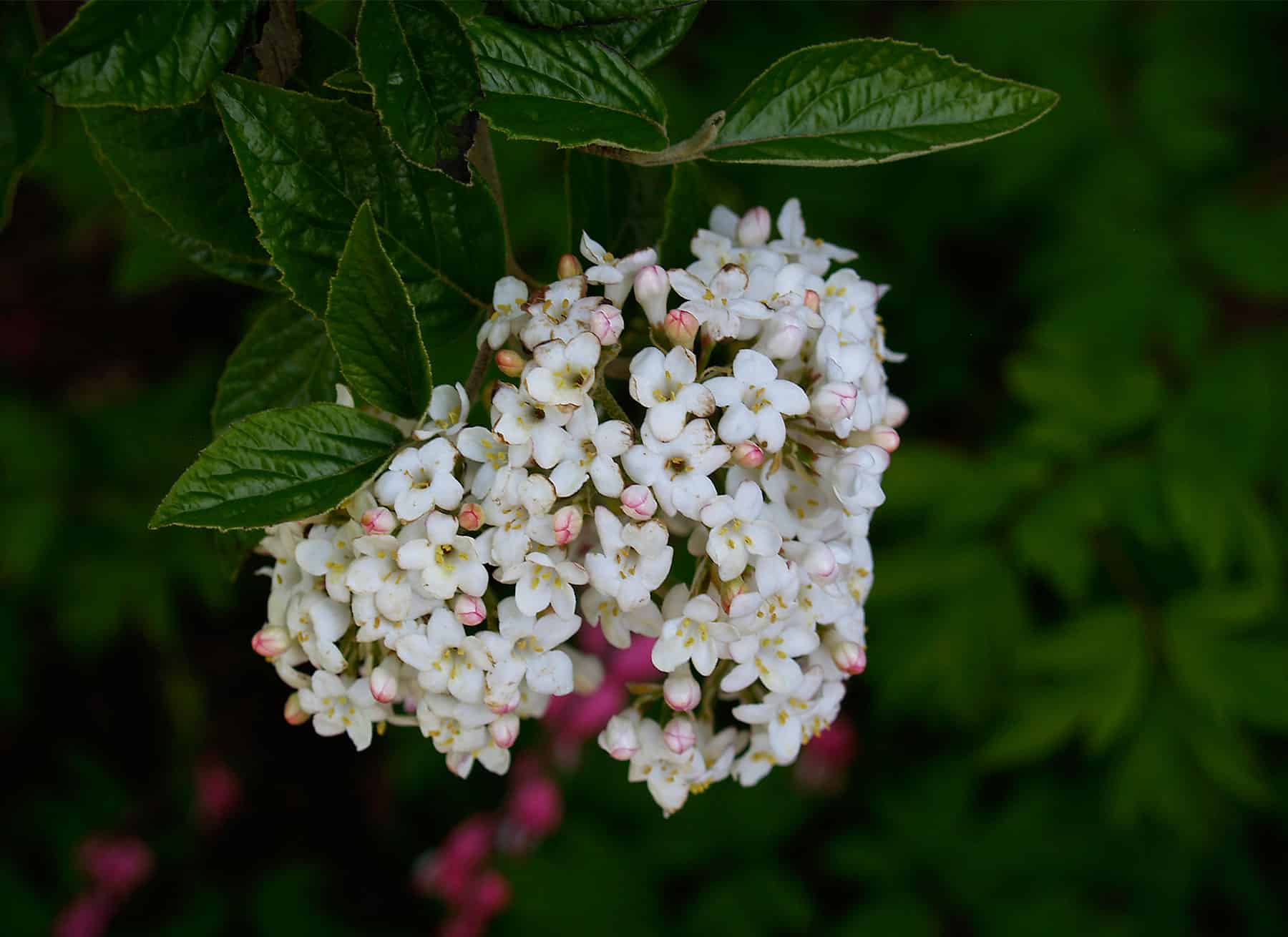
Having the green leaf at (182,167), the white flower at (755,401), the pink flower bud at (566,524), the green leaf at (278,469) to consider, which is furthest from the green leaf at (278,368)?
the white flower at (755,401)

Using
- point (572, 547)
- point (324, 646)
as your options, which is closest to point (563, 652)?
point (572, 547)

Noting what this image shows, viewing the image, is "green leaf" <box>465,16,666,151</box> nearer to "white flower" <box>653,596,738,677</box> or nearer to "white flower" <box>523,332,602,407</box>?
"white flower" <box>523,332,602,407</box>

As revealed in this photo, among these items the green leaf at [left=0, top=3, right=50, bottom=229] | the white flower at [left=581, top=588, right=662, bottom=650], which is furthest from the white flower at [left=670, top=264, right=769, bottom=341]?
the green leaf at [left=0, top=3, right=50, bottom=229]

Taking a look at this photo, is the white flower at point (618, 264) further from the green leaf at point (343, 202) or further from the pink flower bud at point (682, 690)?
the pink flower bud at point (682, 690)

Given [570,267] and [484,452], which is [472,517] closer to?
[484,452]

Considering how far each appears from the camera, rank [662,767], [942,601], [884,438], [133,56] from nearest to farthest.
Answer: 1. [133,56]
2. [884,438]
3. [662,767]
4. [942,601]

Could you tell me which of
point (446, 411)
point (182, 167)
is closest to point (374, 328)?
point (446, 411)
